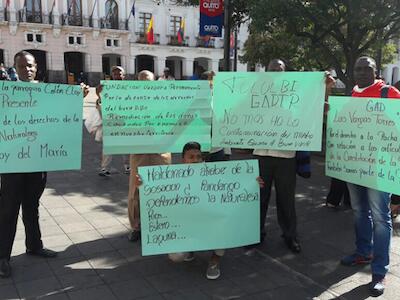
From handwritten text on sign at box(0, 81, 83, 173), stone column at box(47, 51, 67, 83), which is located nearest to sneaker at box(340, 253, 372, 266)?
handwritten text on sign at box(0, 81, 83, 173)

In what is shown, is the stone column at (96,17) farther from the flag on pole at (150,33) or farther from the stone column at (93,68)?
the flag on pole at (150,33)

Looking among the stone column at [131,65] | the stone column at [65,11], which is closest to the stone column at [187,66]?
the stone column at [131,65]

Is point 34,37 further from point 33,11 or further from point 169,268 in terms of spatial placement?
point 169,268

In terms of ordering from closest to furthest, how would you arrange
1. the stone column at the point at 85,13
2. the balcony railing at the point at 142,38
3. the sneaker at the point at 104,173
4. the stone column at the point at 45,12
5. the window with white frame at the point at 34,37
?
the sneaker at the point at 104,173 → the window with white frame at the point at 34,37 → the stone column at the point at 45,12 → the stone column at the point at 85,13 → the balcony railing at the point at 142,38

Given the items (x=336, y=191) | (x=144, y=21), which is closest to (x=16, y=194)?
(x=336, y=191)

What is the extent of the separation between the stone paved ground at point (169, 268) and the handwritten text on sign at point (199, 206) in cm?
32

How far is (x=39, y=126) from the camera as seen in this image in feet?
12.7

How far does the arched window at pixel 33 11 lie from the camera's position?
37838 millimetres

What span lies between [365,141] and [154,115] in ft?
6.29

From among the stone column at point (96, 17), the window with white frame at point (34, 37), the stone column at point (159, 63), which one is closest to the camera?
the window with white frame at point (34, 37)

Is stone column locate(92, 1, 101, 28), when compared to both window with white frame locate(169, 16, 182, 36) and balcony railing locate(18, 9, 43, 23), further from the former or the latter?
window with white frame locate(169, 16, 182, 36)

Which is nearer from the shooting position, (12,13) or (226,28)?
(226,28)

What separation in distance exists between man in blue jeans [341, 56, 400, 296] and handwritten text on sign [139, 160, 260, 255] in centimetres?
94

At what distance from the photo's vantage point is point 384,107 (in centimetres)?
357
